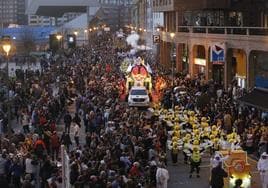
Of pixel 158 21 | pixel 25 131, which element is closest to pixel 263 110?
pixel 25 131

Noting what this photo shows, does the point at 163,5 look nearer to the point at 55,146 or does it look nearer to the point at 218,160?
the point at 55,146

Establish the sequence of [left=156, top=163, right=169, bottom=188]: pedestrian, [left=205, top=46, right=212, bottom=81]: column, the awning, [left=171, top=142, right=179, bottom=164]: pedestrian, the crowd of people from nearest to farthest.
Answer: the crowd of people → [left=156, top=163, right=169, bottom=188]: pedestrian → [left=171, top=142, right=179, bottom=164]: pedestrian → the awning → [left=205, top=46, right=212, bottom=81]: column

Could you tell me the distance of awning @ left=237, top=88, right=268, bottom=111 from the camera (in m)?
28.2

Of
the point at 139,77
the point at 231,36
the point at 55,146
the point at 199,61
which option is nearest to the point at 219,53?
the point at 231,36

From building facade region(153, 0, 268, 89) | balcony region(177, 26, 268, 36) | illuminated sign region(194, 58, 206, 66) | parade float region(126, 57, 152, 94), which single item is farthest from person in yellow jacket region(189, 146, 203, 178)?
illuminated sign region(194, 58, 206, 66)

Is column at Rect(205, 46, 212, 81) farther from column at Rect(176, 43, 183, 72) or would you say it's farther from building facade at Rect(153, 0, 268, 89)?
column at Rect(176, 43, 183, 72)

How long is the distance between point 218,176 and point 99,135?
733 centimetres

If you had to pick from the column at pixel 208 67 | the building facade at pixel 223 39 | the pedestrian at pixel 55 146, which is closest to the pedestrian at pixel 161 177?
the pedestrian at pixel 55 146

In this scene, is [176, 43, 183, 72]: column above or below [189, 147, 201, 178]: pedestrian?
above

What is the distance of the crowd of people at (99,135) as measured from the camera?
1803 cm

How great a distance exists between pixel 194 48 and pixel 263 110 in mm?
27351

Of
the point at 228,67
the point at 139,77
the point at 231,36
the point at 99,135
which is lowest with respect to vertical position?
the point at 99,135

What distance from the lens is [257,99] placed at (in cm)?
2934

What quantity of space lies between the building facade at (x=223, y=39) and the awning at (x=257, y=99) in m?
5.00
